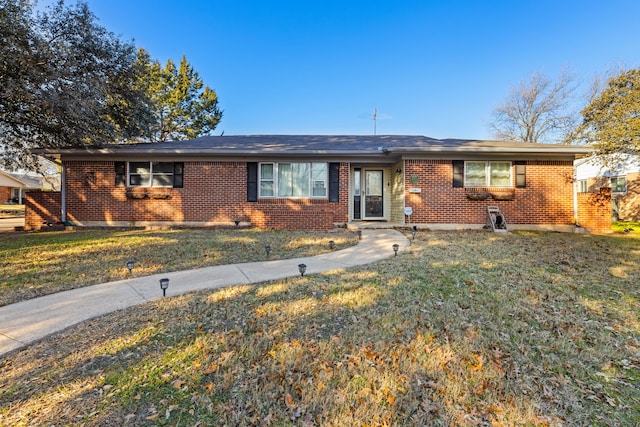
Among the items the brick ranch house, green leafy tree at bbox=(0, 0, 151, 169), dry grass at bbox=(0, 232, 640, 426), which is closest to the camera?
dry grass at bbox=(0, 232, 640, 426)

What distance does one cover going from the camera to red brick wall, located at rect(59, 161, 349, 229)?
10016 mm

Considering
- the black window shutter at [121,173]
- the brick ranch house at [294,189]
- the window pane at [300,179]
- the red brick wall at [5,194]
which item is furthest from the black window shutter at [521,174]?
the red brick wall at [5,194]

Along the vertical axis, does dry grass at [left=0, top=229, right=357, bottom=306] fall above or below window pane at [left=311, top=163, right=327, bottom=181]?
below

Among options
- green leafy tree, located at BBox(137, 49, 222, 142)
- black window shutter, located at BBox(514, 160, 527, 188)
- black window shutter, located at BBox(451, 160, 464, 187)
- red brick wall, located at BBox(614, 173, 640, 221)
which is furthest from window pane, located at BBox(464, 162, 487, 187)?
green leafy tree, located at BBox(137, 49, 222, 142)

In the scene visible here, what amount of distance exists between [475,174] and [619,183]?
45.3 feet

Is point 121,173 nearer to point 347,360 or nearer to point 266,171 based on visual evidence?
point 266,171

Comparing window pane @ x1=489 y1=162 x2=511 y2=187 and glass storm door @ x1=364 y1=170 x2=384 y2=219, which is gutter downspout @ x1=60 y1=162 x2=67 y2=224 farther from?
window pane @ x1=489 y1=162 x2=511 y2=187

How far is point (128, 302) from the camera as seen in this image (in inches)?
146

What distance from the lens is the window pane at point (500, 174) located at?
388 inches

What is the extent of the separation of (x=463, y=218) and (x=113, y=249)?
993 centimetres

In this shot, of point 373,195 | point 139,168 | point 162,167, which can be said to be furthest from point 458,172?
point 139,168

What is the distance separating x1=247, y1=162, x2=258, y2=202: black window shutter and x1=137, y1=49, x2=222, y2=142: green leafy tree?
19260mm

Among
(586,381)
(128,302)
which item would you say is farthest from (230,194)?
(586,381)

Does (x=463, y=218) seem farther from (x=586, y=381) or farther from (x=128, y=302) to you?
(x=128, y=302)
